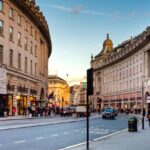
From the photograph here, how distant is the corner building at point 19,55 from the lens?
61531 millimetres

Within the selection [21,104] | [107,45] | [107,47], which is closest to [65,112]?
[21,104]

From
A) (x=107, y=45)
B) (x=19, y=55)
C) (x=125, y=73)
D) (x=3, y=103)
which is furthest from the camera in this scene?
(x=107, y=45)

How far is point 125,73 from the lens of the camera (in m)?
134

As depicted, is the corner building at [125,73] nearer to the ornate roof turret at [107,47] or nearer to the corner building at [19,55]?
the ornate roof turret at [107,47]

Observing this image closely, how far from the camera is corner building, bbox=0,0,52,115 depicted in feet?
202

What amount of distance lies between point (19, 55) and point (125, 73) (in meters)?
68.7

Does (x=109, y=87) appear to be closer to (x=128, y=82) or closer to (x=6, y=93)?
(x=128, y=82)

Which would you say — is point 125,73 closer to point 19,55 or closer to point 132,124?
point 19,55

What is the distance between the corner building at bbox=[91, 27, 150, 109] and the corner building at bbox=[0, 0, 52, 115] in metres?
27.5

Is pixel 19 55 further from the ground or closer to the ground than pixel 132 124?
further from the ground

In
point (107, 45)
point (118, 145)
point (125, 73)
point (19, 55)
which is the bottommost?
point (118, 145)

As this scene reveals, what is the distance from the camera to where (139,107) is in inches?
4481

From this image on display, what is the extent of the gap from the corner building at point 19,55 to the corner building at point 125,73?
90.2 ft

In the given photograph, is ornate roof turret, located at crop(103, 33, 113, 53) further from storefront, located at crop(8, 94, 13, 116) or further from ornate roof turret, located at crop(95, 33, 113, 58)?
storefront, located at crop(8, 94, 13, 116)
